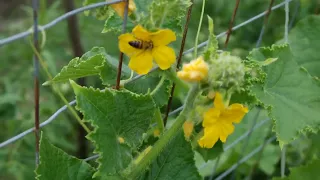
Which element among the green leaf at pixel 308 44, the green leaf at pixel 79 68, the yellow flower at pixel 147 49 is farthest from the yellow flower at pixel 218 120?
the green leaf at pixel 308 44

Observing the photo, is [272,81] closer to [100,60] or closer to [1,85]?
[100,60]

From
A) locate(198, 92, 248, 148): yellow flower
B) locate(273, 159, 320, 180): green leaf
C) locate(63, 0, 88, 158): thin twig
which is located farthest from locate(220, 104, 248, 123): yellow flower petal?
locate(63, 0, 88, 158): thin twig

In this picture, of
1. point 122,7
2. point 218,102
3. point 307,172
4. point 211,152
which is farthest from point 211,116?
point 307,172

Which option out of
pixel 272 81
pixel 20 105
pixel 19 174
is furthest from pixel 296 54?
pixel 20 105

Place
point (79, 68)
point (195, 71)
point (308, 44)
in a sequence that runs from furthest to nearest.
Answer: point (308, 44) < point (79, 68) < point (195, 71)

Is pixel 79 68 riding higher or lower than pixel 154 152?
higher

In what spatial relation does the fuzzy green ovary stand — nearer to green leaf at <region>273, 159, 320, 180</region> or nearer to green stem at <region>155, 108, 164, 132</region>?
green stem at <region>155, 108, 164, 132</region>

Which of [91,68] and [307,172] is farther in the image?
[307,172]

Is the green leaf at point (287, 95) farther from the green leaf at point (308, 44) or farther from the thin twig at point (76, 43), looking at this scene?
the thin twig at point (76, 43)

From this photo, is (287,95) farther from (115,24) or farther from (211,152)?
(115,24)
